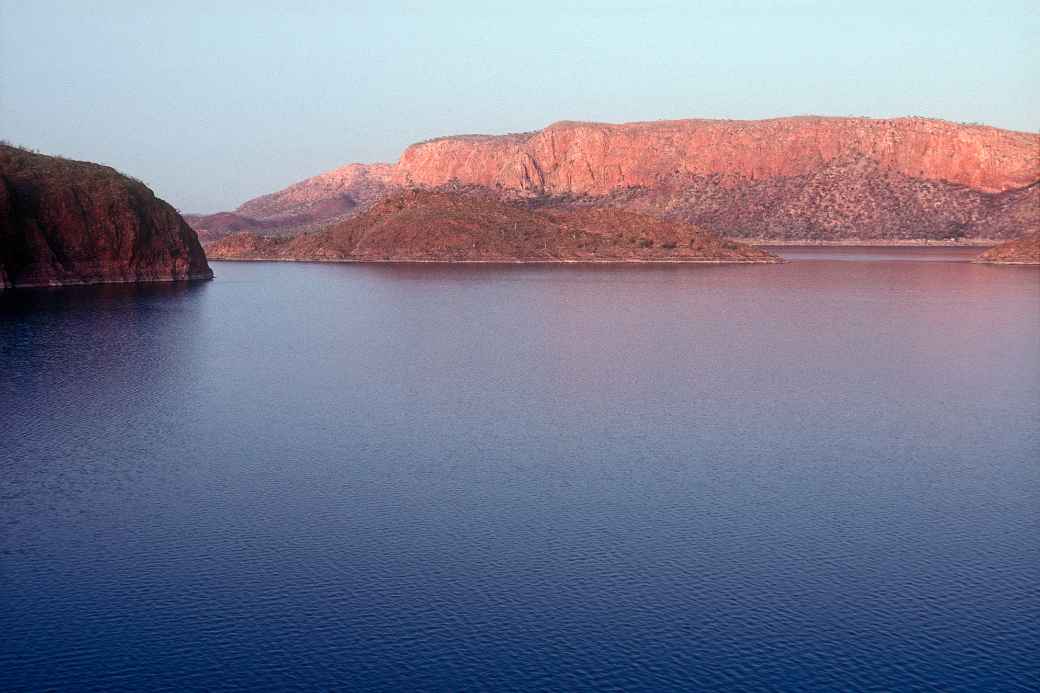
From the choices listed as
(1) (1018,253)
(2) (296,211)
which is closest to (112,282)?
(1) (1018,253)

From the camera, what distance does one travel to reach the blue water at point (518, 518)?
8.39 meters

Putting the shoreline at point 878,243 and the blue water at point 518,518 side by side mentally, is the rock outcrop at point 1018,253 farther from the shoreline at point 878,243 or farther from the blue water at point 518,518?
the blue water at point 518,518

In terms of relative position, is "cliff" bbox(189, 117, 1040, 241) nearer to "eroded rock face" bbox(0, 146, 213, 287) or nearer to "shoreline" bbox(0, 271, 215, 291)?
"shoreline" bbox(0, 271, 215, 291)

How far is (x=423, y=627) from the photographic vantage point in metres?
8.88

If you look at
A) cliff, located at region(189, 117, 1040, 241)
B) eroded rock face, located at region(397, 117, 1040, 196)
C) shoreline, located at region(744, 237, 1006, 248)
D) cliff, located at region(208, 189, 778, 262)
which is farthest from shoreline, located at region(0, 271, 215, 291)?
eroded rock face, located at region(397, 117, 1040, 196)

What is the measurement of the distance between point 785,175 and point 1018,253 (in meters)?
54.2

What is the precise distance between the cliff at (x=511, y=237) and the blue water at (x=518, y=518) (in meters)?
54.6

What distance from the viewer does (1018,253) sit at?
76.4 m

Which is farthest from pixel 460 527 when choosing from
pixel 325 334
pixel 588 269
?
pixel 588 269

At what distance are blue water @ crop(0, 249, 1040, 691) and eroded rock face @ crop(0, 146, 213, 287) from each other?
22.1 meters

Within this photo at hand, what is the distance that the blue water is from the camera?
8.39m

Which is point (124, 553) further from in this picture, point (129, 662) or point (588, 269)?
point (588, 269)

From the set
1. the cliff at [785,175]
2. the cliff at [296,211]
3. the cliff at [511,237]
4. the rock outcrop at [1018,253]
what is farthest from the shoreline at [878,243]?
the cliff at [296,211]

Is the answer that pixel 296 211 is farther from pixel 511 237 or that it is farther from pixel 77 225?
pixel 77 225
